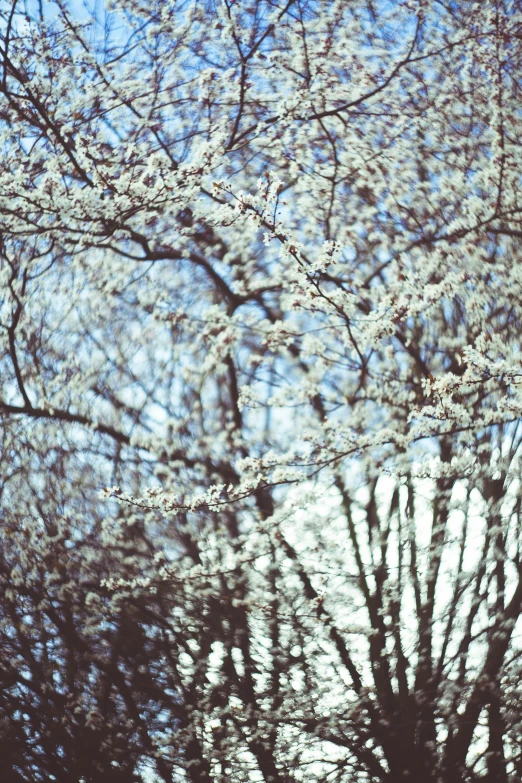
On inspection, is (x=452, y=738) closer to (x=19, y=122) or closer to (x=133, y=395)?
(x=133, y=395)

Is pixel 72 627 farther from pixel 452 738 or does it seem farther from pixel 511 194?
pixel 511 194

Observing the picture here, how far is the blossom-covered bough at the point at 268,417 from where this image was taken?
4.16m

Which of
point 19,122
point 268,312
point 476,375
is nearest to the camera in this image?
point 476,375

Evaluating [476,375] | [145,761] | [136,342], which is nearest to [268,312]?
[136,342]

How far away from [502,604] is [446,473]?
1131 millimetres

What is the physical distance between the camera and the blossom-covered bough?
13.7ft

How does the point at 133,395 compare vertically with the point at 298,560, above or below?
above

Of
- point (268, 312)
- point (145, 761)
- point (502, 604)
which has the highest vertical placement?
point (268, 312)

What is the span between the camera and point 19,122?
14.4ft

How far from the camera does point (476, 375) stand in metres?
3.03

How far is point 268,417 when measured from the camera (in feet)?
18.3

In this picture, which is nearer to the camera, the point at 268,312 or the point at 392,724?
the point at 392,724

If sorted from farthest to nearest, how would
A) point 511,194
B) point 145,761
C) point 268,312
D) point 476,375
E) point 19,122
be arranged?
point 268,312 < point 145,761 < point 19,122 < point 511,194 < point 476,375

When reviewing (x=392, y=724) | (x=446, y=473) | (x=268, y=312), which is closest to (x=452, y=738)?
(x=392, y=724)
